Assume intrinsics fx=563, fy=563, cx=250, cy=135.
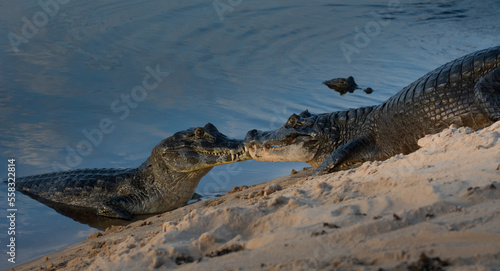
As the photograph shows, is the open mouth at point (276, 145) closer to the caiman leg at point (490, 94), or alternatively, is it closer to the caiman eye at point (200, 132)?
the caiman eye at point (200, 132)

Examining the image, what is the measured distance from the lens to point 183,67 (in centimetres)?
1348

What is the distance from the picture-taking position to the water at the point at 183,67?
838 cm

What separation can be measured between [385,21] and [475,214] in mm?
17560

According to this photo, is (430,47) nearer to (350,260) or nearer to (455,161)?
(455,161)

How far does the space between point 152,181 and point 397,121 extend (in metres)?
3.13

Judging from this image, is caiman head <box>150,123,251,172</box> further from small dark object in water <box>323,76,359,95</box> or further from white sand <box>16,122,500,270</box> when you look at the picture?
small dark object in water <box>323,76,359,95</box>

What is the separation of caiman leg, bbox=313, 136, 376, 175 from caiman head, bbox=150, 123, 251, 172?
3.96ft

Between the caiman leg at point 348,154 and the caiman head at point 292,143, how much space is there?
0.47 m

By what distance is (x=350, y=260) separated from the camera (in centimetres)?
238

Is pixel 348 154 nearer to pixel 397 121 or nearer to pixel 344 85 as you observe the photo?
pixel 397 121

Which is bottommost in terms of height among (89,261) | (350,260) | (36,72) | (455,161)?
(89,261)

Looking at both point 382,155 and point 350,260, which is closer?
point 350,260

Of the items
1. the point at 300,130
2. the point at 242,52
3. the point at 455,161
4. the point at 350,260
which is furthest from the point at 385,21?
the point at 350,260

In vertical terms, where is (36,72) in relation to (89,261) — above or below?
above
